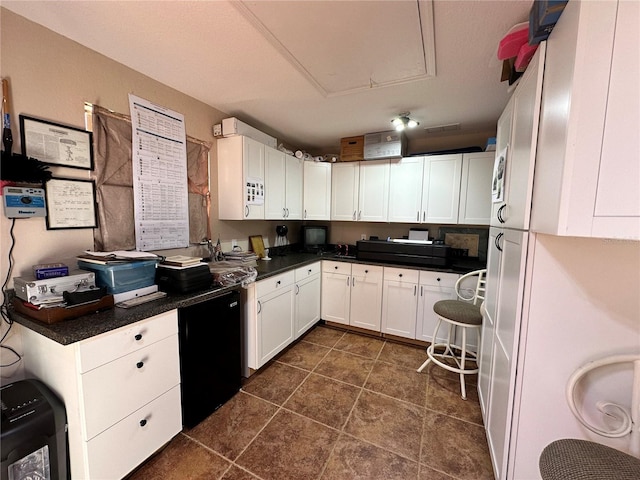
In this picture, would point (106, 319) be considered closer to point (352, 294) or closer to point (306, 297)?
point (306, 297)

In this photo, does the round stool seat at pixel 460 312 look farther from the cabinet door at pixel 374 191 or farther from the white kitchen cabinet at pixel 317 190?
the white kitchen cabinet at pixel 317 190

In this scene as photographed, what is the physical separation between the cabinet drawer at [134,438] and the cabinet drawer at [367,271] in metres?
2.00

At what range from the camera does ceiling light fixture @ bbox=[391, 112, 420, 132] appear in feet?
8.05

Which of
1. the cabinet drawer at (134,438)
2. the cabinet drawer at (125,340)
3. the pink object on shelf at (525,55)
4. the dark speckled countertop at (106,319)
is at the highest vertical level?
the pink object on shelf at (525,55)

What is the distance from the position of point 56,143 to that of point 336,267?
2.51 metres

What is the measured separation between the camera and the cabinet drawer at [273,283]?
213cm

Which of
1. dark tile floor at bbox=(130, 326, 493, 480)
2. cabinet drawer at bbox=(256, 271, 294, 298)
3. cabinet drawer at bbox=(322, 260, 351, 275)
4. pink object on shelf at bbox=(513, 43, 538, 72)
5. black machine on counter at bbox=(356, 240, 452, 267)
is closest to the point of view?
pink object on shelf at bbox=(513, 43, 538, 72)

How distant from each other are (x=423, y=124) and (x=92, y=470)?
3.47 meters

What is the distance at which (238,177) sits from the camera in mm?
2367

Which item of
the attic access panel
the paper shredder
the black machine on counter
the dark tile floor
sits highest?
the attic access panel

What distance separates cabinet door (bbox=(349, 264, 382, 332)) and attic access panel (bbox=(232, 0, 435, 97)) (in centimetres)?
185

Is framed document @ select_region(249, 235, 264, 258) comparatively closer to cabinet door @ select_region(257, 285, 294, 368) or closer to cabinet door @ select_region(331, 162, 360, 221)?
cabinet door @ select_region(257, 285, 294, 368)

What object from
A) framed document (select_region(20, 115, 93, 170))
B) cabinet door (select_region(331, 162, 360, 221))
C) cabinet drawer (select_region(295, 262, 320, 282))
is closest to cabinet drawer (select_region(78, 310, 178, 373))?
framed document (select_region(20, 115, 93, 170))

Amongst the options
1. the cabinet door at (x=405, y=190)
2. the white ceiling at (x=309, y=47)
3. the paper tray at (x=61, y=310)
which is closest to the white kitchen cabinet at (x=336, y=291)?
the cabinet door at (x=405, y=190)
